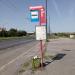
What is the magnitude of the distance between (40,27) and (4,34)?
127515 mm

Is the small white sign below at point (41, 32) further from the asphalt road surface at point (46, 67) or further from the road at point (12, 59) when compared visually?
the road at point (12, 59)

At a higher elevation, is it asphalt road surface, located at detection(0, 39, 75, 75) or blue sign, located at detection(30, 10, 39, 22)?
blue sign, located at detection(30, 10, 39, 22)

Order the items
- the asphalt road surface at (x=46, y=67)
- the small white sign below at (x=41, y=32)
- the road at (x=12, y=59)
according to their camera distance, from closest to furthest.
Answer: the asphalt road surface at (x=46, y=67) < the road at (x=12, y=59) < the small white sign below at (x=41, y=32)

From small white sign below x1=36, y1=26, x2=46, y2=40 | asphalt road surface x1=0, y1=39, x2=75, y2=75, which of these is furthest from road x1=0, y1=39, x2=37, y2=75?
small white sign below x1=36, y1=26, x2=46, y2=40

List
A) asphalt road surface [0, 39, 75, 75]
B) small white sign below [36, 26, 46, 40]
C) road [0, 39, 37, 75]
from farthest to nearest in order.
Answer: small white sign below [36, 26, 46, 40] → road [0, 39, 37, 75] → asphalt road surface [0, 39, 75, 75]

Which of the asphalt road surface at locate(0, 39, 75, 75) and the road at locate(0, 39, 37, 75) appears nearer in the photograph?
the asphalt road surface at locate(0, 39, 75, 75)

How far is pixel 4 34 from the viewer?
139125 millimetres

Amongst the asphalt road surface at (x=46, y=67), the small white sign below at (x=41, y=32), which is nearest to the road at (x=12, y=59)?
the asphalt road surface at (x=46, y=67)

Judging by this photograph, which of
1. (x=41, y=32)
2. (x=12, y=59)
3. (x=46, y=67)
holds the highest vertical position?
(x=41, y=32)

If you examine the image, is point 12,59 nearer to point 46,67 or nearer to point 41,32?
point 46,67

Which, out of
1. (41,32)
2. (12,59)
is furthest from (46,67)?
(12,59)

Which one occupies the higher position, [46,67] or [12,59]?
[46,67]

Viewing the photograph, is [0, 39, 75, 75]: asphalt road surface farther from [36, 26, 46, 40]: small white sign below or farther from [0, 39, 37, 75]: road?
[36, 26, 46, 40]: small white sign below

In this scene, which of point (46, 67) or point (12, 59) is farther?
point (12, 59)
